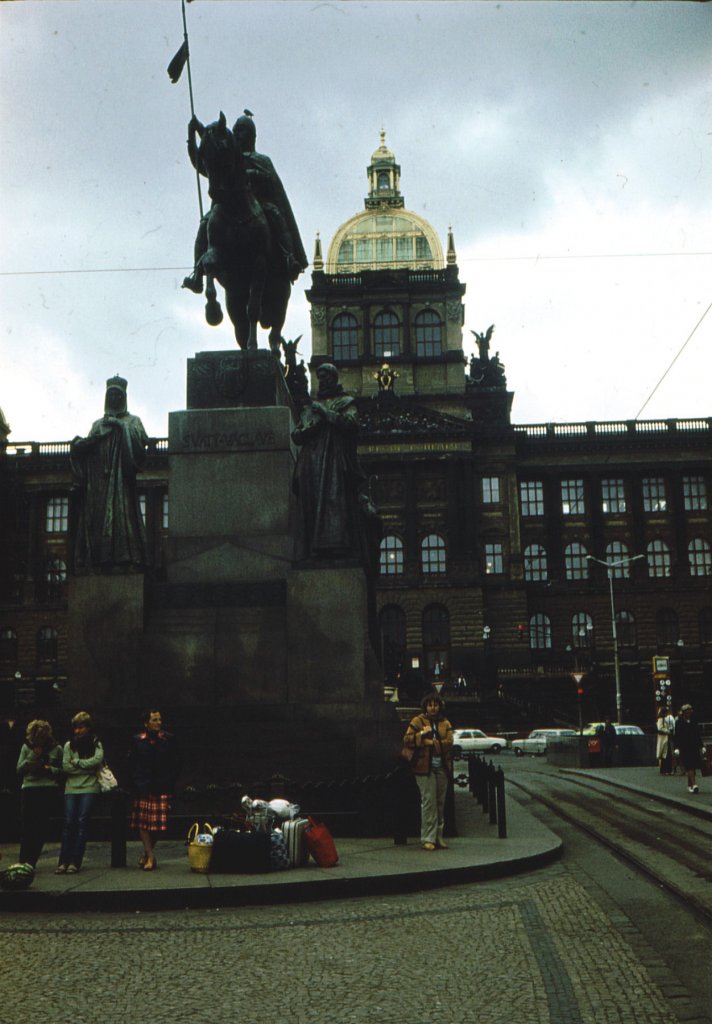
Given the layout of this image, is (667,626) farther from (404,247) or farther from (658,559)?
(404,247)

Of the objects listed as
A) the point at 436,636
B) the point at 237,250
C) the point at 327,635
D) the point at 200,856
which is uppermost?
the point at 237,250

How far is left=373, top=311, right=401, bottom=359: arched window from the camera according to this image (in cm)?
8944

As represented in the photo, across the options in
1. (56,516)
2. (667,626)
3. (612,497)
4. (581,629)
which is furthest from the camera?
(56,516)

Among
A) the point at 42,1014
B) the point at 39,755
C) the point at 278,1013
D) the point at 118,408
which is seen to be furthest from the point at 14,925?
the point at 118,408

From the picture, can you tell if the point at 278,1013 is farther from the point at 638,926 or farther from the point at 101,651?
the point at 101,651

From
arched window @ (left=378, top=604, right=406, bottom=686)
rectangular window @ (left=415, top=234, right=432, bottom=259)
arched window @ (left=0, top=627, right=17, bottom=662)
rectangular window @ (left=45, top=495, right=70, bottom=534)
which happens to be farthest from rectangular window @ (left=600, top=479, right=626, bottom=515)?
arched window @ (left=0, top=627, right=17, bottom=662)

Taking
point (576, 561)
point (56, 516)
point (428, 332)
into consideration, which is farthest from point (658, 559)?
point (56, 516)

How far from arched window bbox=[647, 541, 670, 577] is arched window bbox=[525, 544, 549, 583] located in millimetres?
7234

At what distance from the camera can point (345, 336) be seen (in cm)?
8938

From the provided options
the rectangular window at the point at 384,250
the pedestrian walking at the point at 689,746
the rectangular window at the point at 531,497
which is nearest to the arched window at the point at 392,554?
the rectangular window at the point at 531,497

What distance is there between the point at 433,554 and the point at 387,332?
1797 centimetres

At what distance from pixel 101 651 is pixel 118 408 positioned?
3385 mm

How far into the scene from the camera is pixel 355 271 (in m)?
92.1

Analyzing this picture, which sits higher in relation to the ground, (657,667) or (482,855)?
(657,667)
